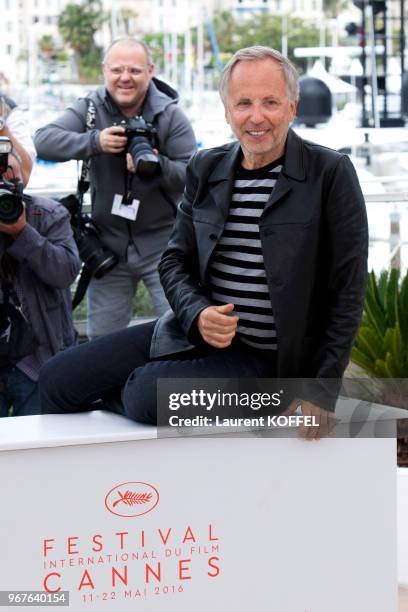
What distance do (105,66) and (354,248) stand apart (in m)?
2.38

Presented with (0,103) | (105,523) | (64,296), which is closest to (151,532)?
(105,523)

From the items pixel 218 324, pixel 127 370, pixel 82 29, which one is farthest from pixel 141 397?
pixel 82 29

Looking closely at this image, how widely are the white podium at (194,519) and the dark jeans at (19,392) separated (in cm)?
91

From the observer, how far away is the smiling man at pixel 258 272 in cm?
280

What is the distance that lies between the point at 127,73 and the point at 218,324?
228 centimetres

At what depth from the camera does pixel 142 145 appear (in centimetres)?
464

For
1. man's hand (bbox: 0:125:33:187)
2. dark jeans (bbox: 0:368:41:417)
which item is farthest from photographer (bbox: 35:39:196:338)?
dark jeans (bbox: 0:368:41:417)

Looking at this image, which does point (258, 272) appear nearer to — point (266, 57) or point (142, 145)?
point (266, 57)

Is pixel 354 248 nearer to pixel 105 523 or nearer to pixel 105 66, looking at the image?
pixel 105 523

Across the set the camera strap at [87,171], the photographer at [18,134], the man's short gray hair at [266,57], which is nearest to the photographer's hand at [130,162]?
the camera strap at [87,171]

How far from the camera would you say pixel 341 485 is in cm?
282

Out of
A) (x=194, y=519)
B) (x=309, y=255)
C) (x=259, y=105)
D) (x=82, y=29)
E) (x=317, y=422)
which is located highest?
(x=82, y=29)

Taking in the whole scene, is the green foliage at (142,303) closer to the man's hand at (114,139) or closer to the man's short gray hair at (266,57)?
the man's hand at (114,139)

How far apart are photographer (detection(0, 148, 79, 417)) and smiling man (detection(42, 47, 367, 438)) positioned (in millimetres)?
822
